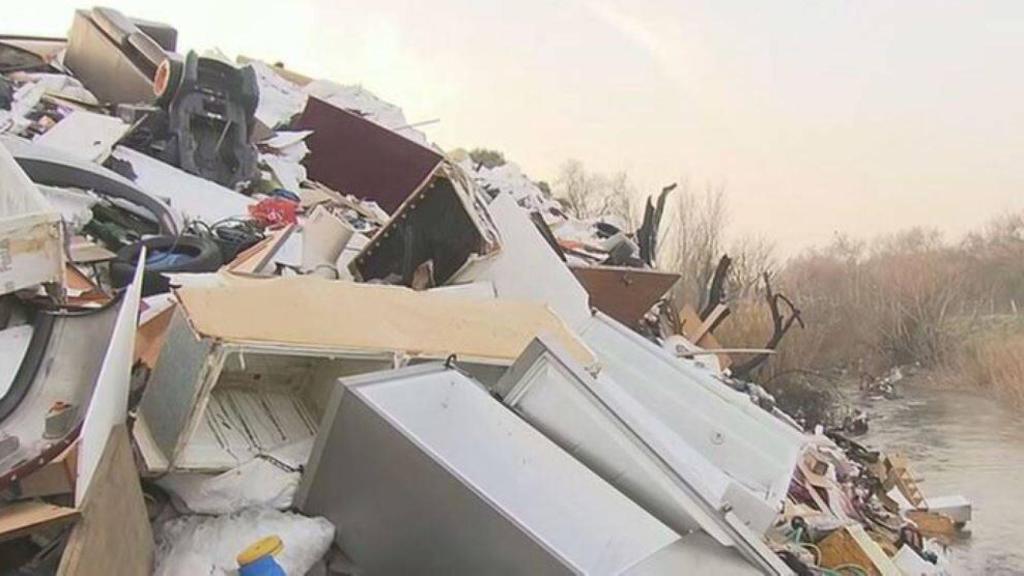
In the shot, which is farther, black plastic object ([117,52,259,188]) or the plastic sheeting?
black plastic object ([117,52,259,188])

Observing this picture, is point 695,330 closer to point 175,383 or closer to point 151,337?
point 151,337

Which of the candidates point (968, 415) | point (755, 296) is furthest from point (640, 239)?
point (968, 415)

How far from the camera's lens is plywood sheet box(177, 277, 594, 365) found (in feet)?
5.65

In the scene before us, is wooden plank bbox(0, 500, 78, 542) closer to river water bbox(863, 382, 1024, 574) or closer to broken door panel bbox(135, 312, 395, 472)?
broken door panel bbox(135, 312, 395, 472)

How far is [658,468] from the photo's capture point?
1.62 meters

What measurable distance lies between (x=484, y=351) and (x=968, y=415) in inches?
396

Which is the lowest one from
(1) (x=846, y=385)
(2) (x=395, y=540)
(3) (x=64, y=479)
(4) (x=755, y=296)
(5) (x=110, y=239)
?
(1) (x=846, y=385)

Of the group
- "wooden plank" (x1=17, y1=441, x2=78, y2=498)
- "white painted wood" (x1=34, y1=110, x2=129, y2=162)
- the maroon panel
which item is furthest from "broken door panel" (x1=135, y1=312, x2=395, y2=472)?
the maroon panel

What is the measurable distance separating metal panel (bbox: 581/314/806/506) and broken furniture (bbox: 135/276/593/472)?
44 cm

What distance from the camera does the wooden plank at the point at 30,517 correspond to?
3.77ft

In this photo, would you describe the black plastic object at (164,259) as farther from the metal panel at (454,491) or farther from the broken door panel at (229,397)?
the metal panel at (454,491)

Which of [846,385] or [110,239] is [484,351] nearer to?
[110,239]

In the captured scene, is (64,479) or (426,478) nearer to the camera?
(64,479)

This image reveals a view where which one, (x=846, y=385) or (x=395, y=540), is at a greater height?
(x=395, y=540)
